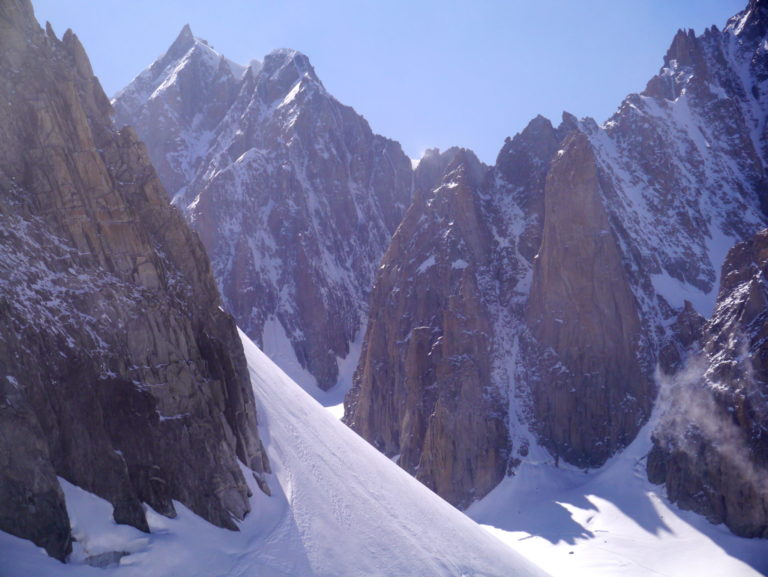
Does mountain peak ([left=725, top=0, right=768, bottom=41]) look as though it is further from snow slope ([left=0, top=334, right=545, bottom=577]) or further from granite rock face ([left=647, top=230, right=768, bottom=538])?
snow slope ([left=0, top=334, right=545, bottom=577])

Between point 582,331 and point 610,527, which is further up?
point 582,331

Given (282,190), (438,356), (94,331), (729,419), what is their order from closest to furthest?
1. (94,331)
2. (729,419)
3. (438,356)
4. (282,190)

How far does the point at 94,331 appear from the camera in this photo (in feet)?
77.8

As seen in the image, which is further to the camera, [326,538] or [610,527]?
[610,527]

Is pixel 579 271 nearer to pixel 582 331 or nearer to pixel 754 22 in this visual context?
pixel 582 331

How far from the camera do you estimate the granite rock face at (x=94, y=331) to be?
20609 mm

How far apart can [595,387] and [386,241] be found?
239ft

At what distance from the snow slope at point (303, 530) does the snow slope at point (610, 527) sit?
86.1 feet

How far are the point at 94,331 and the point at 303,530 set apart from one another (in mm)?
10218

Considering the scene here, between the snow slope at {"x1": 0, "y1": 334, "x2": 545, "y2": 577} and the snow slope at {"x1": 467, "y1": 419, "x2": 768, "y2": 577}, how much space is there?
26.2 meters

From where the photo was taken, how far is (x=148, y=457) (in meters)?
23.5

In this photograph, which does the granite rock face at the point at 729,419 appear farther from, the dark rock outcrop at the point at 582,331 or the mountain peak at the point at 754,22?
the mountain peak at the point at 754,22

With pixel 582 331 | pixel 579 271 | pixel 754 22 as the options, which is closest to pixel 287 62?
pixel 754 22

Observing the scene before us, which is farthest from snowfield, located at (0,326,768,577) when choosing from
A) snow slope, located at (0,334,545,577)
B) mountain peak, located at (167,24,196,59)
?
mountain peak, located at (167,24,196,59)
